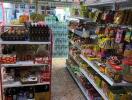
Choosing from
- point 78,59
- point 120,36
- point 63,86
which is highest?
point 120,36

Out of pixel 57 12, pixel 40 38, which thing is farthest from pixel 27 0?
pixel 40 38

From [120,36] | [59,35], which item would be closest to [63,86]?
[120,36]

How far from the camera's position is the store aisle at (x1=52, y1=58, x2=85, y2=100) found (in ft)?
13.5

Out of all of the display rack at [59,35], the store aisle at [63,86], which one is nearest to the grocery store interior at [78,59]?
the store aisle at [63,86]

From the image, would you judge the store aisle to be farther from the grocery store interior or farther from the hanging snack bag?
the hanging snack bag

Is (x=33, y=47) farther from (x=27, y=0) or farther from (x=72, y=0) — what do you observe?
(x=72, y=0)

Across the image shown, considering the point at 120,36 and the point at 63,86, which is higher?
the point at 120,36

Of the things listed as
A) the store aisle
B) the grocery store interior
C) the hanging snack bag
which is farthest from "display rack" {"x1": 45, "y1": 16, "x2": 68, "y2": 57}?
the hanging snack bag

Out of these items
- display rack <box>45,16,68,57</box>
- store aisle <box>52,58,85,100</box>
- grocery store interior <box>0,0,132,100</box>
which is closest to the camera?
grocery store interior <box>0,0,132,100</box>

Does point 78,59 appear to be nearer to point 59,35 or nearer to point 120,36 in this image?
point 120,36

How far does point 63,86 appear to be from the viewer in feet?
15.3

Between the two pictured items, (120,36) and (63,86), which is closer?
(120,36)

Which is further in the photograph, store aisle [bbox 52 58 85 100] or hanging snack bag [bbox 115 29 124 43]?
store aisle [bbox 52 58 85 100]

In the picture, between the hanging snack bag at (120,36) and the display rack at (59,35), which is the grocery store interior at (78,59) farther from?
the display rack at (59,35)
